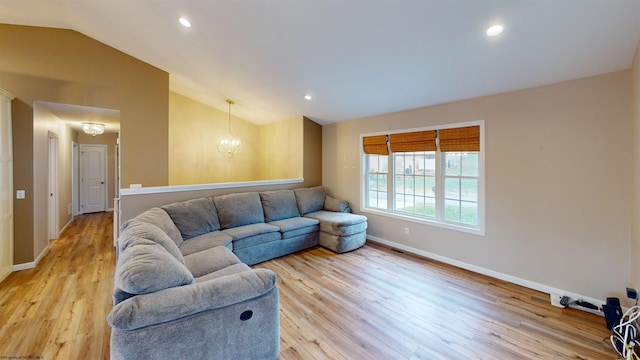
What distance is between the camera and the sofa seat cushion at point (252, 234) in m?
3.50

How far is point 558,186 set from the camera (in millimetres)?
2762

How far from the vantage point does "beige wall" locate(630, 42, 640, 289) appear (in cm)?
208

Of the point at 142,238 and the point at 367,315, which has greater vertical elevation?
the point at 142,238

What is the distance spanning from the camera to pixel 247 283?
5.54 ft

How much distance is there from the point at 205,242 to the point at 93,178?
6.70 metres

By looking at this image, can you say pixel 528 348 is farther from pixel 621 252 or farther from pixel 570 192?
pixel 570 192

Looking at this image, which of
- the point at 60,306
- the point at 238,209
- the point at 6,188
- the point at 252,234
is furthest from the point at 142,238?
→ the point at 6,188

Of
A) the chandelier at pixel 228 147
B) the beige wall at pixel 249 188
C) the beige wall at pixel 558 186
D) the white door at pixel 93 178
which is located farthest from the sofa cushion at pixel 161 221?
the white door at pixel 93 178

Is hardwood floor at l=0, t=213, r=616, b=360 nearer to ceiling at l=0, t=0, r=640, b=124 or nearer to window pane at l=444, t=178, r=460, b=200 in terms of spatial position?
window pane at l=444, t=178, r=460, b=200

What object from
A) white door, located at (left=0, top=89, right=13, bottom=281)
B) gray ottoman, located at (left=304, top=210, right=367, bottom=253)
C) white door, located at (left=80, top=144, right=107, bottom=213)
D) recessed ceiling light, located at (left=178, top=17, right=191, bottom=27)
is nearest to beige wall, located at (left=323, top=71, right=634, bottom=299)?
gray ottoman, located at (left=304, top=210, right=367, bottom=253)

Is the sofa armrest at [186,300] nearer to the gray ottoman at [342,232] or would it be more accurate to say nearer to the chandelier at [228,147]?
the gray ottoman at [342,232]

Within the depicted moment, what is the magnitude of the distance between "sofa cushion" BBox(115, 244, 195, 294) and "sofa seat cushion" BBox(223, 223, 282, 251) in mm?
1787

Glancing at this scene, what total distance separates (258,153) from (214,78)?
2670 mm

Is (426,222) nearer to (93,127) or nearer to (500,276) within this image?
(500,276)
